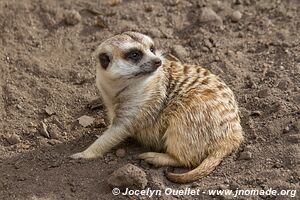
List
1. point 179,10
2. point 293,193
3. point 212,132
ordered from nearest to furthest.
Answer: point 293,193 → point 212,132 → point 179,10

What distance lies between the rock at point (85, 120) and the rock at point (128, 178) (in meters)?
0.67

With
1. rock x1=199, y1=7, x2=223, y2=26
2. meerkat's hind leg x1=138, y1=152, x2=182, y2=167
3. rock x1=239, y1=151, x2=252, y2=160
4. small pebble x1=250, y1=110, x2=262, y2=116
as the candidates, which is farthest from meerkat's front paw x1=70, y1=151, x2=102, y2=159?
rock x1=199, y1=7, x2=223, y2=26

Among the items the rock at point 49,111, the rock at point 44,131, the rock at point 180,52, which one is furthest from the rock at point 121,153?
the rock at point 180,52

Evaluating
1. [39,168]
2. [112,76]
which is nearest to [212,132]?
[112,76]

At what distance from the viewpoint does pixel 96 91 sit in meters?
3.94

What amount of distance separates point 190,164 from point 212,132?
0.19 m

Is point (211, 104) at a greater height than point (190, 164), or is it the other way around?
point (211, 104)

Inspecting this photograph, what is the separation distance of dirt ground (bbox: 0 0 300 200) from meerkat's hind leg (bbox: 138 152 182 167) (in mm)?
38

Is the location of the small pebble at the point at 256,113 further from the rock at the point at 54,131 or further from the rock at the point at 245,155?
the rock at the point at 54,131

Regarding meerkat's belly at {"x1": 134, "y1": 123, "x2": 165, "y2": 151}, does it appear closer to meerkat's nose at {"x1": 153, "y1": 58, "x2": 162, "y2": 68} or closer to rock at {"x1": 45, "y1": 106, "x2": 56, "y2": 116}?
meerkat's nose at {"x1": 153, "y1": 58, "x2": 162, "y2": 68}

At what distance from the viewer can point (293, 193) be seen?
9.73 feet

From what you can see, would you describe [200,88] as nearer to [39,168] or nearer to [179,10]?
[39,168]

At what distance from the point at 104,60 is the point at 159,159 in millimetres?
581

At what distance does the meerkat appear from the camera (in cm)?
324
